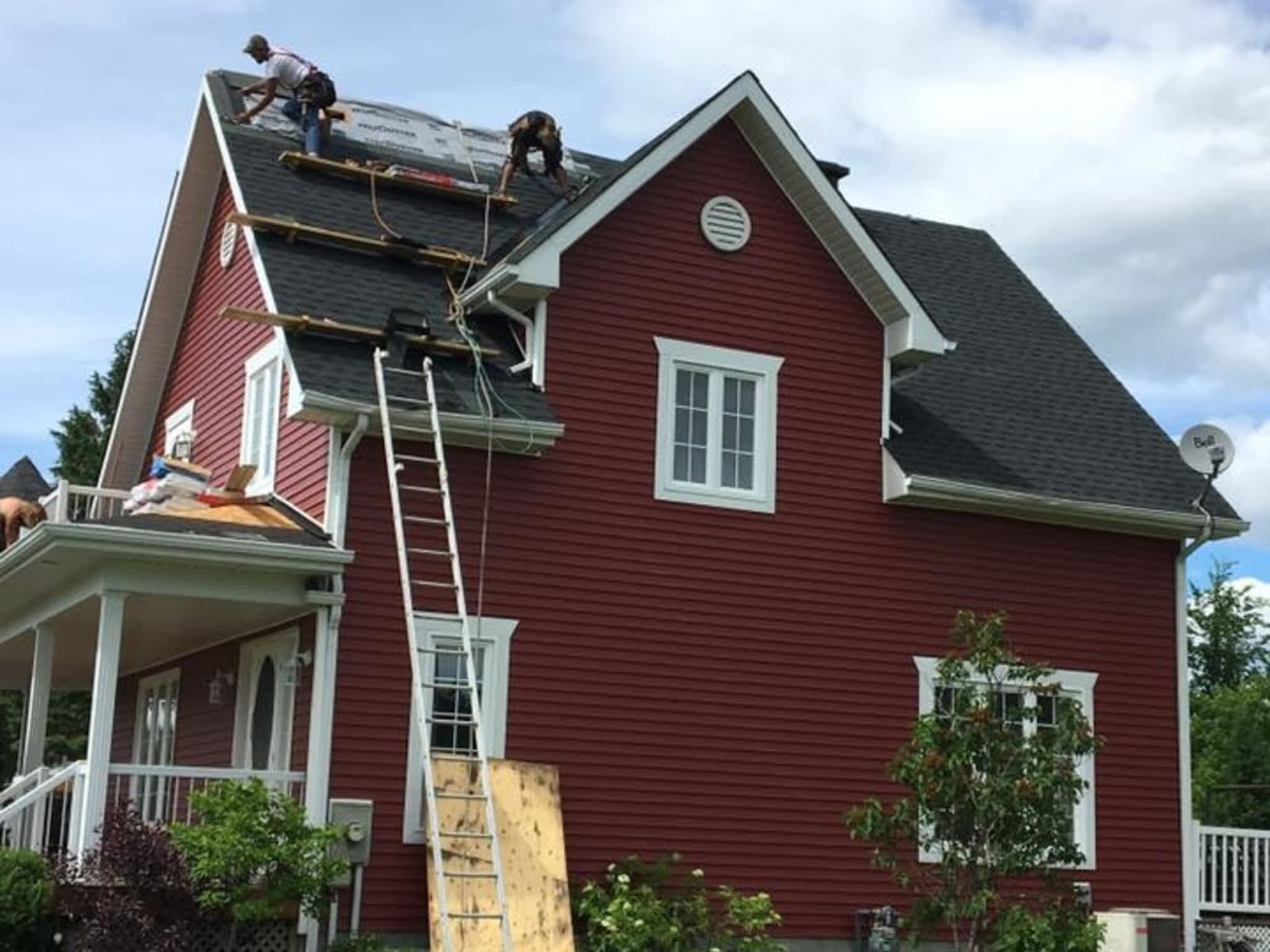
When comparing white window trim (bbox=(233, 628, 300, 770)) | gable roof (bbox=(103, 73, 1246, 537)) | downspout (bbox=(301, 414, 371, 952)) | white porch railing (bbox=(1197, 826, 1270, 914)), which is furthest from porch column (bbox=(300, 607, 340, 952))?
white porch railing (bbox=(1197, 826, 1270, 914))

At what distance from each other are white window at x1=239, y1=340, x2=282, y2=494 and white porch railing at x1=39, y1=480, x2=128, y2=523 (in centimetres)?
132

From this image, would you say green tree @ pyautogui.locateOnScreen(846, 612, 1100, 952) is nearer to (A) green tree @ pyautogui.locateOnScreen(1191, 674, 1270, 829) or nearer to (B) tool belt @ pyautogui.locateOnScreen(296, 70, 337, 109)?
(B) tool belt @ pyautogui.locateOnScreen(296, 70, 337, 109)

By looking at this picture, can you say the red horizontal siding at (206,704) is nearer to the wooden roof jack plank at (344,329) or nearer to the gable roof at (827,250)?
the wooden roof jack plank at (344,329)

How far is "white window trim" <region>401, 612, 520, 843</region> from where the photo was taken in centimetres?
1625

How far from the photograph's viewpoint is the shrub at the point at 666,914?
15.8 metres

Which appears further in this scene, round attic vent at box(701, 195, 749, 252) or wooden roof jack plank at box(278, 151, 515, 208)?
wooden roof jack plank at box(278, 151, 515, 208)

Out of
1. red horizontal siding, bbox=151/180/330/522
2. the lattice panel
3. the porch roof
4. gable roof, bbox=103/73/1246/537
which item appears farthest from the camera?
red horizontal siding, bbox=151/180/330/522

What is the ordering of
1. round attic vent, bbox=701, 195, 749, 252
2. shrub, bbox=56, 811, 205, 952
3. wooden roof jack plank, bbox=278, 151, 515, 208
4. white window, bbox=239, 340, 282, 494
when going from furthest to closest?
wooden roof jack plank, bbox=278, 151, 515, 208 → round attic vent, bbox=701, 195, 749, 252 → white window, bbox=239, 340, 282, 494 → shrub, bbox=56, 811, 205, 952

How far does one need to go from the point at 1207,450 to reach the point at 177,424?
11944 millimetres

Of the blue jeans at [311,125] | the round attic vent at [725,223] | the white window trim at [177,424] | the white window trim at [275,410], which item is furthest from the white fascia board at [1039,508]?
the white window trim at [177,424]

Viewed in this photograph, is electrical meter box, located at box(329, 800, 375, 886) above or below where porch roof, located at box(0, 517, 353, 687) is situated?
below

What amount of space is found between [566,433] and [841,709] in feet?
12.9

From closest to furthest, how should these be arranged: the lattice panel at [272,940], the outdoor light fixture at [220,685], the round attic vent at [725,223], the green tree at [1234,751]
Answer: the lattice panel at [272,940], the round attic vent at [725,223], the outdoor light fixture at [220,685], the green tree at [1234,751]

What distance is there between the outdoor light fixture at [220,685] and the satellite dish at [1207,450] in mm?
10618
